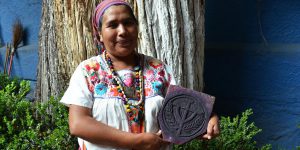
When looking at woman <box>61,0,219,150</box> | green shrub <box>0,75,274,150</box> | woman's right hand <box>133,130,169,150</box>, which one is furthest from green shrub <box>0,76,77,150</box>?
woman's right hand <box>133,130,169,150</box>

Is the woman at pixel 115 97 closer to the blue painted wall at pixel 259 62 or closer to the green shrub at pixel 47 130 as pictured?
the green shrub at pixel 47 130

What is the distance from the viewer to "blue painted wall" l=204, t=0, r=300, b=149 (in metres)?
3.44

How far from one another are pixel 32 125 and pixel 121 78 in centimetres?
164

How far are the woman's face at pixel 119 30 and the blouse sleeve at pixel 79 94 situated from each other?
0.70 ft

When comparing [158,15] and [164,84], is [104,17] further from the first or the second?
[158,15]

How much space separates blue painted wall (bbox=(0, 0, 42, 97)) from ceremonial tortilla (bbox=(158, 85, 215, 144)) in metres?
4.02

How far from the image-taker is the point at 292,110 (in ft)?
11.5

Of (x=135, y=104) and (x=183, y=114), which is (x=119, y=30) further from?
(x=183, y=114)

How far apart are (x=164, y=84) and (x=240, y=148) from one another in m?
1.39

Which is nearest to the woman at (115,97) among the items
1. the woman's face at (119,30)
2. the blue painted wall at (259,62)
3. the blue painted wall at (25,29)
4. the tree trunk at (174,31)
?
the woman's face at (119,30)

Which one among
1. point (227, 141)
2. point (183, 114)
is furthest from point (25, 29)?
point (183, 114)

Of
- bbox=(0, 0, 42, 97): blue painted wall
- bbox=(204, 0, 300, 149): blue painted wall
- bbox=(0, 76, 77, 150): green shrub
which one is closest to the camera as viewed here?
bbox=(0, 76, 77, 150): green shrub

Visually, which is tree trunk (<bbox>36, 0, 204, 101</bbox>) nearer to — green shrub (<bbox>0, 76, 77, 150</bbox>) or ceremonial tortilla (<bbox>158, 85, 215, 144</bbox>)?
green shrub (<bbox>0, 76, 77, 150</bbox>)

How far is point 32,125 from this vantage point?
3328 millimetres
